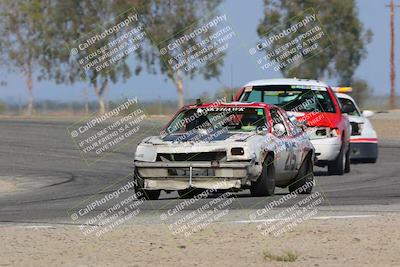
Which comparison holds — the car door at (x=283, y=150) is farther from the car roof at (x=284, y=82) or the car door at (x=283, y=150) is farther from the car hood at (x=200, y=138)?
the car roof at (x=284, y=82)

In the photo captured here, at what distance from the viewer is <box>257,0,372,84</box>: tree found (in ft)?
291

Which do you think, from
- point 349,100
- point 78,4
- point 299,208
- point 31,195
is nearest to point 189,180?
point 299,208

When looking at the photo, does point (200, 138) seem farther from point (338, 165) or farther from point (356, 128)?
point (356, 128)

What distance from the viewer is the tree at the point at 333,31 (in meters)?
88.8

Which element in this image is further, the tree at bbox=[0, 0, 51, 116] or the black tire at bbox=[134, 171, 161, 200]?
the tree at bbox=[0, 0, 51, 116]

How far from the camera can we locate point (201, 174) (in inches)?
619

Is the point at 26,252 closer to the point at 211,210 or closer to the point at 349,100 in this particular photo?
the point at 211,210

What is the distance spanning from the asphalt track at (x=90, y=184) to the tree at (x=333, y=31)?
5147 centimetres

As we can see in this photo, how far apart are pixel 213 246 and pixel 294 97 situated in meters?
11.1

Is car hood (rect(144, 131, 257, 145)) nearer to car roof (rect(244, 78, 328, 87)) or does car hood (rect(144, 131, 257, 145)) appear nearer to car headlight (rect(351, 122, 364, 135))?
car roof (rect(244, 78, 328, 87))

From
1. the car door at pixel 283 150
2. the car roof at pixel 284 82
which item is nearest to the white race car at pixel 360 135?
the car roof at pixel 284 82

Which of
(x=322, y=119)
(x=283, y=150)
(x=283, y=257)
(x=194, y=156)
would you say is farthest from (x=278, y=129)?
(x=283, y=257)

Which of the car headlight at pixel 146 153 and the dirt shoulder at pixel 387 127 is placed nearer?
the car headlight at pixel 146 153

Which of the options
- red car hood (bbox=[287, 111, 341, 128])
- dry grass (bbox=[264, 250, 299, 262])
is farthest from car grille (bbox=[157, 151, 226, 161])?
red car hood (bbox=[287, 111, 341, 128])
